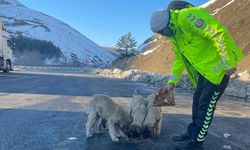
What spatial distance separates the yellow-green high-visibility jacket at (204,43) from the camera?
4.67 metres

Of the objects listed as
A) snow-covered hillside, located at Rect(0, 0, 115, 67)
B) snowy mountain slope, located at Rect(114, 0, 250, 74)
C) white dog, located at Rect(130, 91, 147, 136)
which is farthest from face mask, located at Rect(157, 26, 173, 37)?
snow-covered hillside, located at Rect(0, 0, 115, 67)

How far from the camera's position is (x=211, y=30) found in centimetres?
468

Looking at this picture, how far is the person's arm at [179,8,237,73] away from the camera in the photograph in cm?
465

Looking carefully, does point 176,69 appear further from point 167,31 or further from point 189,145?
point 189,145

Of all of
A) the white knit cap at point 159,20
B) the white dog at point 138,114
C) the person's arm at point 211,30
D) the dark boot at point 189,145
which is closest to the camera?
the person's arm at point 211,30

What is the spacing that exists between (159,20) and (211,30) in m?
0.70

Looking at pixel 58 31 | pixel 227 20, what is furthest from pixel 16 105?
pixel 58 31

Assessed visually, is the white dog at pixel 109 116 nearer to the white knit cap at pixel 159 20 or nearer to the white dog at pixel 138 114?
the white dog at pixel 138 114

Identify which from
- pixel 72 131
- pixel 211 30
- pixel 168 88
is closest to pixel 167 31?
pixel 211 30

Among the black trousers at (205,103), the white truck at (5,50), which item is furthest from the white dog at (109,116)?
the white truck at (5,50)

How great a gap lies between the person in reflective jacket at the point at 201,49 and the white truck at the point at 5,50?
92.7ft

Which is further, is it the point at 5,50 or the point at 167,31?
the point at 5,50

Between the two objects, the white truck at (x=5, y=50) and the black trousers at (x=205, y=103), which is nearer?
the black trousers at (x=205, y=103)

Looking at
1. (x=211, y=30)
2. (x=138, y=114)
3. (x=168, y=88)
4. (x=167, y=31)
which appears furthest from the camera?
(x=138, y=114)
